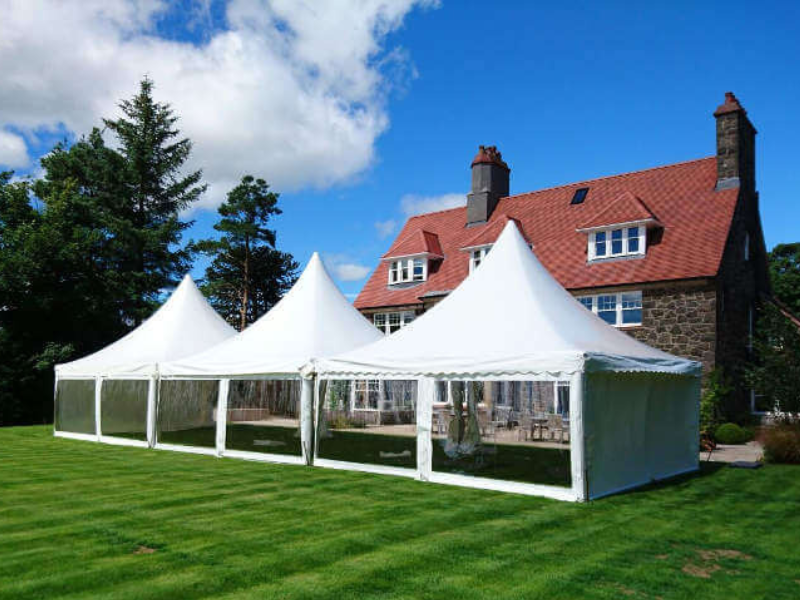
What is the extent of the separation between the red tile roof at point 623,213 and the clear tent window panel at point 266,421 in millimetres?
10940

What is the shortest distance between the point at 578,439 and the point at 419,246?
18839 millimetres

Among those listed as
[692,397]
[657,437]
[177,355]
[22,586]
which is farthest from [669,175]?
[22,586]

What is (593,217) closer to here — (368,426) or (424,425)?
(368,426)

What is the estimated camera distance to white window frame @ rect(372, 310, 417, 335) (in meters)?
26.3

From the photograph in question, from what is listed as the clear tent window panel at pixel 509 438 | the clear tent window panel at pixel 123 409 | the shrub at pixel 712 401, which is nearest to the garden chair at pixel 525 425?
the clear tent window panel at pixel 509 438

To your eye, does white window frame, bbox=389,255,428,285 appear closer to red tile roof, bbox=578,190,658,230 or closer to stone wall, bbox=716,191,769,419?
red tile roof, bbox=578,190,658,230

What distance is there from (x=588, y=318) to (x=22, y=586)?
8755 millimetres

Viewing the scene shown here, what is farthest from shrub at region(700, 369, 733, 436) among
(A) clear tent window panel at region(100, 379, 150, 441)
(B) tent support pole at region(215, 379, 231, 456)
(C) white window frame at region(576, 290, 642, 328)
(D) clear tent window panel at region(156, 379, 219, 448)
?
(A) clear tent window panel at region(100, 379, 150, 441)

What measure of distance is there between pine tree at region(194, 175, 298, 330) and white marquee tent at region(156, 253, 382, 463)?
59.1 feet

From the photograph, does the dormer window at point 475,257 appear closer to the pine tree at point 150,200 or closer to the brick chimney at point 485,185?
the brick chimney at point 485,185

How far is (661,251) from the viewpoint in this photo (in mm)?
20703

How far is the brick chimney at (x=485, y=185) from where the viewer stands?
27281mm

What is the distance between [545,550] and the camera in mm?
6273

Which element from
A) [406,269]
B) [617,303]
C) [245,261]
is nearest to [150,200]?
[245,261]
